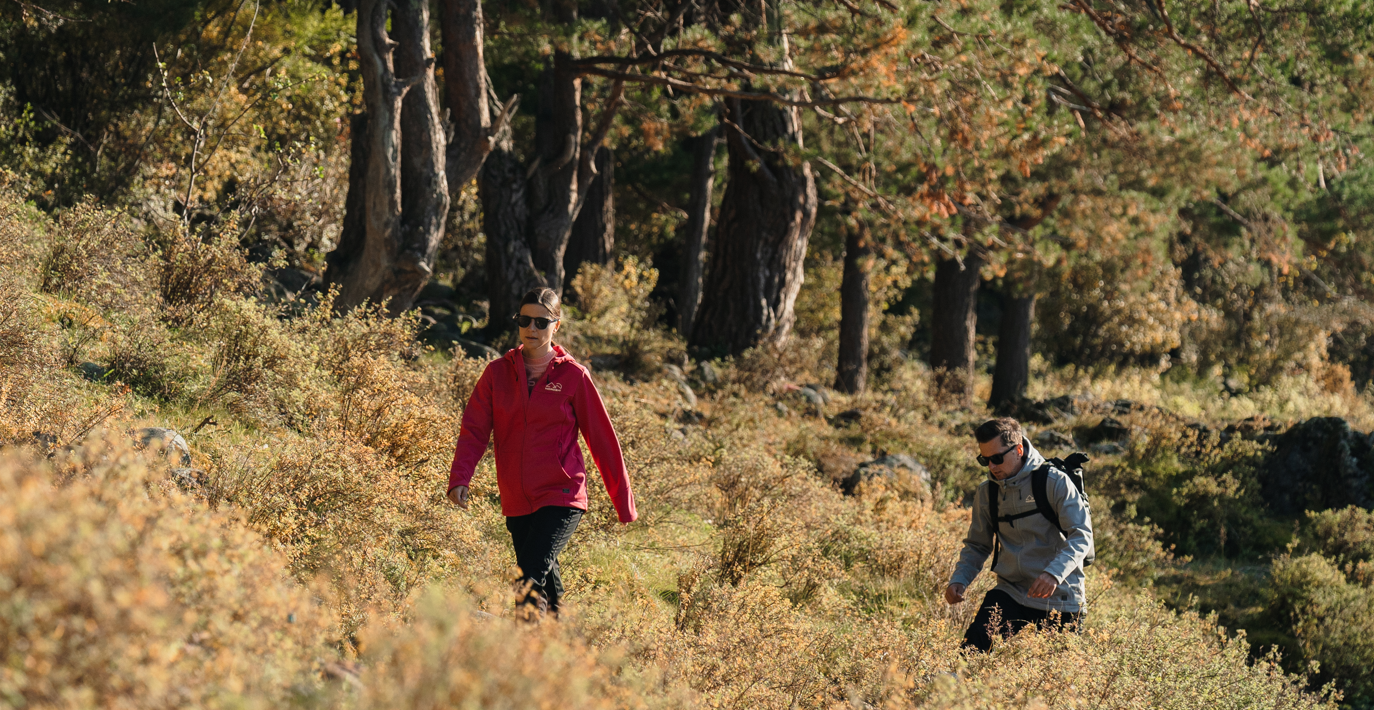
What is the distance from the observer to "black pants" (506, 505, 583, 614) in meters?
4.20

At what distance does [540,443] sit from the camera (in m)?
4.33

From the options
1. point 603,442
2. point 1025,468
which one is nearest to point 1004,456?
point 1025,468

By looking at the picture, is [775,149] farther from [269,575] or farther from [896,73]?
[269,575]

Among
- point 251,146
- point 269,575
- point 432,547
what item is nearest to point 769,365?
point 251,146

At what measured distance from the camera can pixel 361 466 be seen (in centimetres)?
495

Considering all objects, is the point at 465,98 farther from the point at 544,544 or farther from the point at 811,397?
the point at 544,544

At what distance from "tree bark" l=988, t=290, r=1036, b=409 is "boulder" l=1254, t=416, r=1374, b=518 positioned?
6.46 m

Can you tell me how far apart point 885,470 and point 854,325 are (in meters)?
6.36

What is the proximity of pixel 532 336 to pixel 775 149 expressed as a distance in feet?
27.2

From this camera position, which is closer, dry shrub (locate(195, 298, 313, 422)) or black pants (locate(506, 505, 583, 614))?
black pants (locate(506, 505, 583, 614))

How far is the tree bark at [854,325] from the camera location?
15469mm

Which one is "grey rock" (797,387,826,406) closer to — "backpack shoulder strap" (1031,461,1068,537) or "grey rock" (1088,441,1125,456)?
"grey rock" (1088,441,1125,456)

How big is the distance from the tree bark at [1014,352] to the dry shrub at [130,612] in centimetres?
1747

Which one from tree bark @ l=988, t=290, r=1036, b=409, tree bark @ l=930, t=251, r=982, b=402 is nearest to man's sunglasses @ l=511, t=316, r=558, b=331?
tree bark @ l=930, t=251, r=982, b=402
